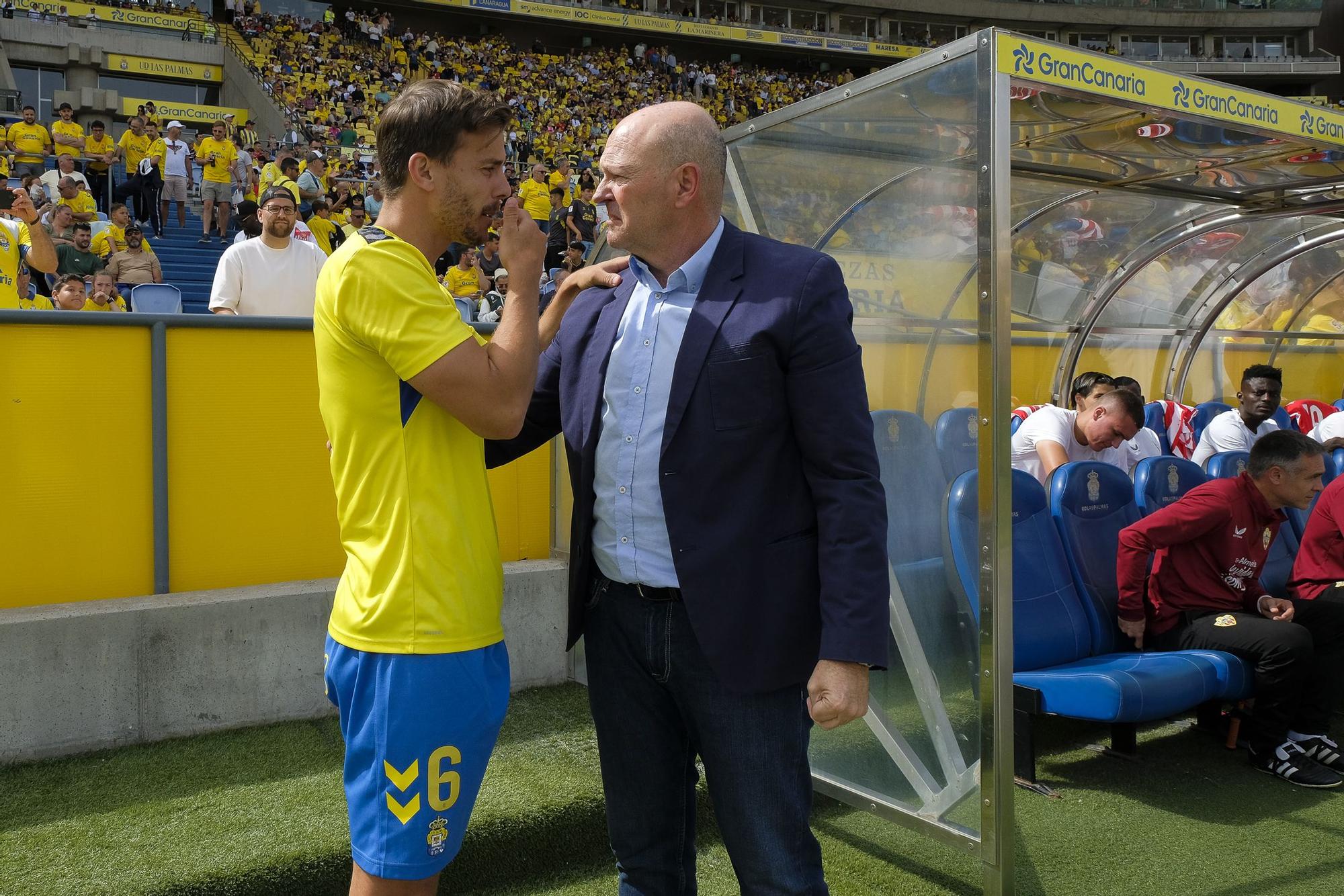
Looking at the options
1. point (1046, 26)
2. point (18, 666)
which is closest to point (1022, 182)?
point (18, 666)

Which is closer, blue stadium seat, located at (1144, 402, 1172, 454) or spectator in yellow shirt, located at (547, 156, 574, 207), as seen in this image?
blue stadium seat, located at (1144, 402, 1172, 454)

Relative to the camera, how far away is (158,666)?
3.57m

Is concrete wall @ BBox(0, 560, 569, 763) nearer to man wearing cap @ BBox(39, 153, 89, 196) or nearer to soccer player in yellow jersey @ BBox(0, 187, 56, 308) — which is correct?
soccer player in yellow jersey @ BBox(0, 187, 56, 308)

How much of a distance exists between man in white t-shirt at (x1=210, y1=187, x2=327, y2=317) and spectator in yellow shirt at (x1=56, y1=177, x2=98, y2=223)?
7.31 meters

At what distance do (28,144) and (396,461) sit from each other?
16.0 m

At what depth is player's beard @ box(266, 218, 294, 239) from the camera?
4871 millimetres

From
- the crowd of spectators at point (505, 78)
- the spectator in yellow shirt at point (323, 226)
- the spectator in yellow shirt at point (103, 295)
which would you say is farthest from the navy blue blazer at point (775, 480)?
the crowd of spectators at point (505, 78)

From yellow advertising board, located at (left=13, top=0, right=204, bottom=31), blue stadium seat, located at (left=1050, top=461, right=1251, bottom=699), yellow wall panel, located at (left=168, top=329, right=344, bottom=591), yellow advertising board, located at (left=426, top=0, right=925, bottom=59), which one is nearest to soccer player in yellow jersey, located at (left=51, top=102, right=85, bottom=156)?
yellow wall panel, located at (left=168, top=329, right=344, bottom=591)

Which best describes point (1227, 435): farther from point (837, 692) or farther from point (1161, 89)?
point (837, 692)

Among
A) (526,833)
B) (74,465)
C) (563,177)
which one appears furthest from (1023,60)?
(563,177)

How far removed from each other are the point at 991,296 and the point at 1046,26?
1688 inches

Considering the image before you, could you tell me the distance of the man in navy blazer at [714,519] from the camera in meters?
1.78

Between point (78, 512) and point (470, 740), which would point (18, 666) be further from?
point (470, 740)

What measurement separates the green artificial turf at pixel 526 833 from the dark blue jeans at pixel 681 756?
3.66 feet
